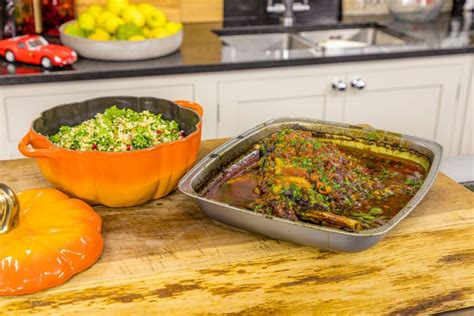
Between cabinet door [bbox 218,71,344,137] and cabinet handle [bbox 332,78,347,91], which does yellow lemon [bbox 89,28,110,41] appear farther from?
cabinet handle [bbox 332,78,347,91]

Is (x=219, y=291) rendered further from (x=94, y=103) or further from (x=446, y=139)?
(x=446, y=139)

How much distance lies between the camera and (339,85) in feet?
8.42

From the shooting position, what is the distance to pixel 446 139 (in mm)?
2863

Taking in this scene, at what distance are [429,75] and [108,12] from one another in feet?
4.03

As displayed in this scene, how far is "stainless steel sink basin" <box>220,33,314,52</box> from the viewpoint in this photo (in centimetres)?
298

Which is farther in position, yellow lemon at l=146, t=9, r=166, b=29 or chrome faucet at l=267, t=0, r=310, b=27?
chrome faucet at l=267, t=0, r=310, b=27

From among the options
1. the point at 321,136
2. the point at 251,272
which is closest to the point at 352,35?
the point at 321,136

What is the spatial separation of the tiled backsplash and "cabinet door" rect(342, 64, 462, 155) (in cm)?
63

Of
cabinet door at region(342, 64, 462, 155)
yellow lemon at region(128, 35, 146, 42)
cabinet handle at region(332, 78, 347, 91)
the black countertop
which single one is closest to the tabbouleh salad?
the black countertop

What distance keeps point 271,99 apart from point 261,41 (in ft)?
1.79

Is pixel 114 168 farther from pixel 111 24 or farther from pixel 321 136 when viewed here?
pixel 111 24

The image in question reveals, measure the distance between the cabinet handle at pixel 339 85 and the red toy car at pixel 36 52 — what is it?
929 mm

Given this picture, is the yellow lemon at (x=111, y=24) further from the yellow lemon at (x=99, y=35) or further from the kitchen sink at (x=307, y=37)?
the kitchen sink at (x=307, y=37)

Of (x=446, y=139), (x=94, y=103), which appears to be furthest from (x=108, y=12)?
(x=446, y=139)
